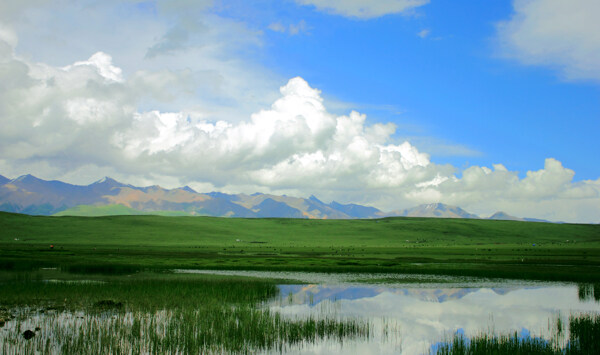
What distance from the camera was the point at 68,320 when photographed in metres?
20.8

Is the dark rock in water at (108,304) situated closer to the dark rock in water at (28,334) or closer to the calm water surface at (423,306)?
Result: the dark rock in water at (28,334)

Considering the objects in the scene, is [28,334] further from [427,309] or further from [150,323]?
[427,309]

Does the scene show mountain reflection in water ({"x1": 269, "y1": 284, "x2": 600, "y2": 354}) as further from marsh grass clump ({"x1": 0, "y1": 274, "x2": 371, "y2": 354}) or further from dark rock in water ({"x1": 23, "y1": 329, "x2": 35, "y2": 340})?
dark rock in water ({"x1": 23, "y1": 329, "x2": 35, "y2": 340})

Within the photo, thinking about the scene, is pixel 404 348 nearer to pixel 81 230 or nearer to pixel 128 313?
pixel 128 313

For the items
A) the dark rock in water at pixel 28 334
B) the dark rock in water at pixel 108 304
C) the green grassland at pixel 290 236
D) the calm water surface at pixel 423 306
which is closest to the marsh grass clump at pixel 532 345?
the calm water surface at pixel 423 306

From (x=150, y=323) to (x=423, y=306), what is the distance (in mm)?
16895

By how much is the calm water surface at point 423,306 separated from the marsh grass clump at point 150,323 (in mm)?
1631

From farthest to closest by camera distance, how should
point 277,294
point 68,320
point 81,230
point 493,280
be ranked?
point 81,230, point 493,280, point 277,294, point 68,320

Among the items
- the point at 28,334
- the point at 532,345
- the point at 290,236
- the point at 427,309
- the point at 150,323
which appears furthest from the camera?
the point at 290,236

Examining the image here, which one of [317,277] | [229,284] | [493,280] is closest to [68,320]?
[229,284]

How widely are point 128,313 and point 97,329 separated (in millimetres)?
4074

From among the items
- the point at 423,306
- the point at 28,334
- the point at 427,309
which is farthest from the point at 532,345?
the point at 28,334

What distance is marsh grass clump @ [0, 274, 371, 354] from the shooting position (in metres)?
17.2

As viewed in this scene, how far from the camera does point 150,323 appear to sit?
19641mm
